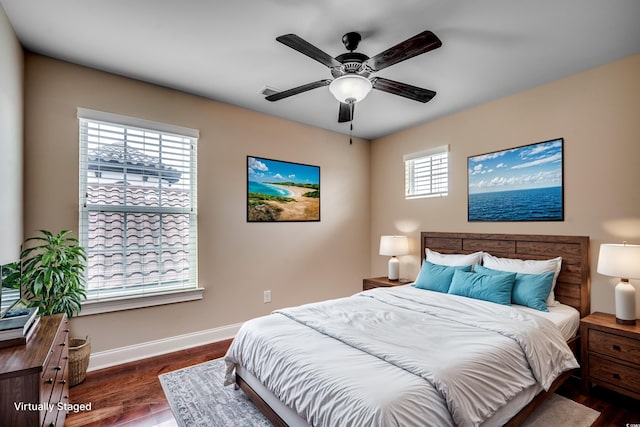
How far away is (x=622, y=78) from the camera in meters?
2.58

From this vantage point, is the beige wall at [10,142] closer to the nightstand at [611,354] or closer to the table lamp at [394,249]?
the table lamp at [394,249]

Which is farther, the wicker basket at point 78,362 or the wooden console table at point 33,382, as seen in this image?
the wicker basket at point 78,362

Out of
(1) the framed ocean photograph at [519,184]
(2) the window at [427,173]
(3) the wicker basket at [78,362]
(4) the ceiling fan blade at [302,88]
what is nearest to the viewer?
(4) the ceiling fan blade at [302,88]

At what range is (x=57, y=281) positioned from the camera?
2346mm

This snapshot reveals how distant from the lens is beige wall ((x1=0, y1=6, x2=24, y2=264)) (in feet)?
6.67

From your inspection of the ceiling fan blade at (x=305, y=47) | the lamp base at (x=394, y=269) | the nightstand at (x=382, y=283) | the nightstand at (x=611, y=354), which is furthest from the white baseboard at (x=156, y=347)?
the nightstand at (x=611, y=354)

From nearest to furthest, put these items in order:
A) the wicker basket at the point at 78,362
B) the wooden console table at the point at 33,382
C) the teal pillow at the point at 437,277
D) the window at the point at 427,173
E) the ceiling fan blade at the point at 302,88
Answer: the wooden console table at the point at 33,382
the ceiling fan blade at the point at 302,88
the wicker basket at the point at 78,362
the teal pillow at the point at 437,277
the window at the point at 427,173

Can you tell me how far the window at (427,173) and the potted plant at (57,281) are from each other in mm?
3750

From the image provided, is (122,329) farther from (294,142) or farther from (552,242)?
(552,242)

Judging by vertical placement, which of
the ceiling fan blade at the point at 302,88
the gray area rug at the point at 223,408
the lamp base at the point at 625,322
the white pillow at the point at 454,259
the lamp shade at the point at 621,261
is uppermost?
the ceiling fan blade at the point at 302,88

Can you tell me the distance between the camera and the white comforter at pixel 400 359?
1.43 metres

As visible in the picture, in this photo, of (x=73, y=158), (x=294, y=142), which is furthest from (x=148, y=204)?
(x=294, y=142)

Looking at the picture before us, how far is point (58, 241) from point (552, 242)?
4233 mm

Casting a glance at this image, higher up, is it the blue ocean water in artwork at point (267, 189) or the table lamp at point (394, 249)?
the blue ocean water in artwork at point (267, 189)
